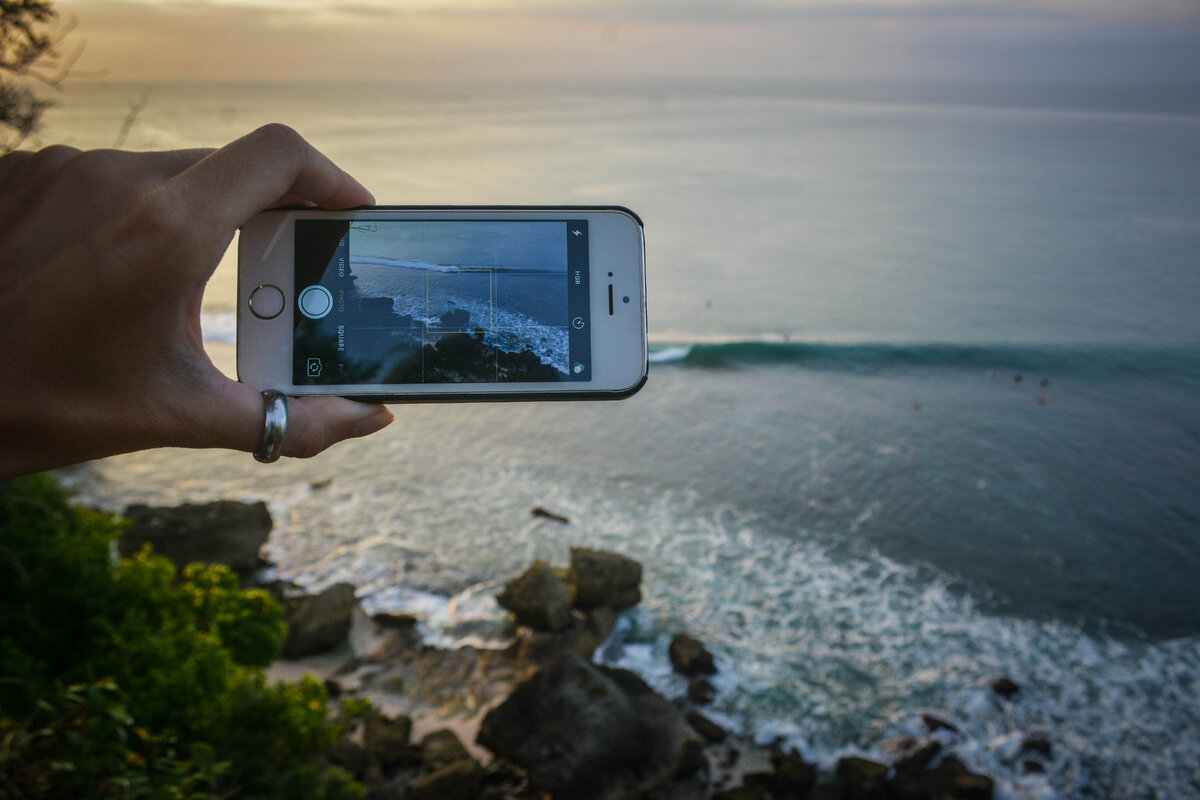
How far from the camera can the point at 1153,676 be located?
13.6 meters

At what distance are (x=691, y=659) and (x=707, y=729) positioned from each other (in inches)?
60.4

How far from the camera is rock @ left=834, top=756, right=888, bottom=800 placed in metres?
10.9

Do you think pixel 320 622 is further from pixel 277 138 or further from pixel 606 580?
pixel 277 138

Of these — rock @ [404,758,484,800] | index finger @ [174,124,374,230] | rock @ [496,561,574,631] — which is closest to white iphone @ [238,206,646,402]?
index finger @ [174,124,374,230]

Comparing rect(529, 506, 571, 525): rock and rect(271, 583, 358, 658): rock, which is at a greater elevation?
rect(529, 506, 571, 525): rock

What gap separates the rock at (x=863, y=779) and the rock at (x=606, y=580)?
15.4 feet

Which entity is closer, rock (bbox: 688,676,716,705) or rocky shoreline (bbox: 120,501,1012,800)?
rocky shoreline (bbox: 120,501,1012,800)

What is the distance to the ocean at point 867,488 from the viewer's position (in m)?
13.2

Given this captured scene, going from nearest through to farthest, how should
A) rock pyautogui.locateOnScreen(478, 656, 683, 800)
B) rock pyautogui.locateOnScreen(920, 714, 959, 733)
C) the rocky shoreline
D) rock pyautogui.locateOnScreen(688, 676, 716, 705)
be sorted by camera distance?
1. rock pyautogui.locateOnScreen(478, 656, 683, 800)
2. the rocky shoreline
3. rock pyautogui.locateOnScreen(920, 714, 959, 733)
4. rock pyautogui.locateOnScreen(688, 676, 716, 705)

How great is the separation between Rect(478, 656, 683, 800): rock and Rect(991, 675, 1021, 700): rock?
5.32 m

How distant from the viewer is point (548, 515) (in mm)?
17906

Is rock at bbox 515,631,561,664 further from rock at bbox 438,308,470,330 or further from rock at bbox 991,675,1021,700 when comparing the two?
rock at bbox 438,308,470,330

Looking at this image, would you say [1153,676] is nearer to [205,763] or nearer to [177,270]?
[205,763]

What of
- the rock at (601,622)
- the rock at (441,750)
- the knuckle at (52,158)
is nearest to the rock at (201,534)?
the rock at (441,750)
